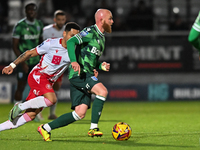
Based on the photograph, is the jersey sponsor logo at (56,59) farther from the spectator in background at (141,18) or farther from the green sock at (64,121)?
the spectator in background at (141,18)

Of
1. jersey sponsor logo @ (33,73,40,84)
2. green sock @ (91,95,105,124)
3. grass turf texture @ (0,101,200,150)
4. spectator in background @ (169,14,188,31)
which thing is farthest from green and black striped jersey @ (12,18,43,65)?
spectator in background @ (169,14,188,31)

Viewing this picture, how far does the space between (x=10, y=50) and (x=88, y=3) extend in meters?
3.77

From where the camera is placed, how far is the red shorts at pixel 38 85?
5867mm

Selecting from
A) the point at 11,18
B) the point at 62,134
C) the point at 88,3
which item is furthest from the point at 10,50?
the point at 62,134

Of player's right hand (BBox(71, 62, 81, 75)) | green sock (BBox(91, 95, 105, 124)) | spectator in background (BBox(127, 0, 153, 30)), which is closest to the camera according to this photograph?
player's right hand (BBox(71, 62, 81, 75))

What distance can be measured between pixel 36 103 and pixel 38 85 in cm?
33

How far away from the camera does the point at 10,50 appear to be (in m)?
13.5

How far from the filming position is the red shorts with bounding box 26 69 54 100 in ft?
19.2

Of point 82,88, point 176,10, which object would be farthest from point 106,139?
point 176,10

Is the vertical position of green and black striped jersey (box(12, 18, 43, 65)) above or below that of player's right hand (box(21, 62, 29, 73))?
above

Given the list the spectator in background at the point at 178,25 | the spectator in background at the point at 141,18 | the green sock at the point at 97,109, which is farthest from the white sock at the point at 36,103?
the spectator in background at the point at 178,25

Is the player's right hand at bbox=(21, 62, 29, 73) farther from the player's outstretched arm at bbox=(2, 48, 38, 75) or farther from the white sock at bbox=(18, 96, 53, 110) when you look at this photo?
the white sock at bbox=(18, 96, 53, 110)

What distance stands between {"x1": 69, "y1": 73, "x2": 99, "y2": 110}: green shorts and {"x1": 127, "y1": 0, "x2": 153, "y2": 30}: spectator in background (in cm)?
897

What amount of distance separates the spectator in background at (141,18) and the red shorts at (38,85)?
8.61 meters
